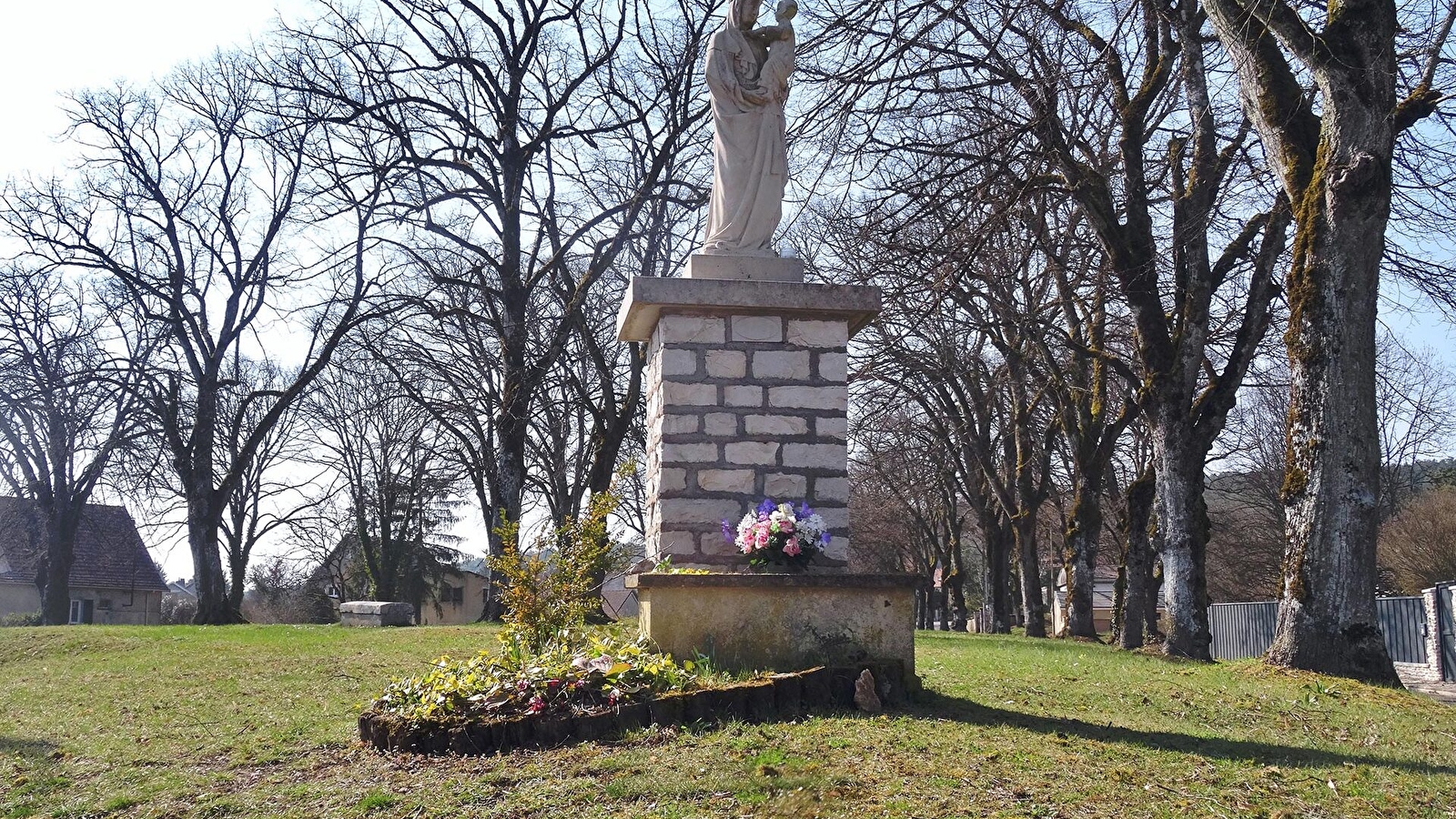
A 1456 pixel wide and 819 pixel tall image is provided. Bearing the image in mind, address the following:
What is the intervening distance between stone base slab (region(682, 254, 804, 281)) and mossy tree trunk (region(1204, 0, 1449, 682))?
3937mm

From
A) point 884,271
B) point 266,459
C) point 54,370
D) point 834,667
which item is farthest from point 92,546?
point 834,667

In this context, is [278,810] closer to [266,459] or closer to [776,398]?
[776,398]

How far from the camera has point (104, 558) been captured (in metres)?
49.2

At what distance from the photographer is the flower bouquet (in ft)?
25.2

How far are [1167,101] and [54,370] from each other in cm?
2357

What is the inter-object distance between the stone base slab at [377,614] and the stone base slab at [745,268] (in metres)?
14.2

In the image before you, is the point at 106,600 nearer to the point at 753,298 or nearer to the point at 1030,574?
the point at 1030,574

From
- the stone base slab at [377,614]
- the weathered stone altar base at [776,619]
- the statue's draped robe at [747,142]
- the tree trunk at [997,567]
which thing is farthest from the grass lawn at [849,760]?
the tree trunk at [997,567]

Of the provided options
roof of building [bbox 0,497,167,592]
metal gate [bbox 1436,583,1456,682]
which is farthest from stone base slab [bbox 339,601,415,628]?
roof of building [bbox 0,497,167,592]

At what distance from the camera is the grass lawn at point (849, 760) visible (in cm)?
500

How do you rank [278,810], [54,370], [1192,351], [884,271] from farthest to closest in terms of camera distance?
[54,370] → [1192,351] → [884,271] → [278,810]

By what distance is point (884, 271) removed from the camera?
12.7 metres

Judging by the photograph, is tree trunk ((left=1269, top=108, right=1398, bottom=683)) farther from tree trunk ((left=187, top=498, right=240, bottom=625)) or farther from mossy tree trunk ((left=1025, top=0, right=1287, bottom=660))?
tree trunk ((left=187, top=498, right=240, bottom=625))

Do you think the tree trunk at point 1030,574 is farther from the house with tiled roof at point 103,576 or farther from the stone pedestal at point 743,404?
the house with tiled roof at point 103,576
